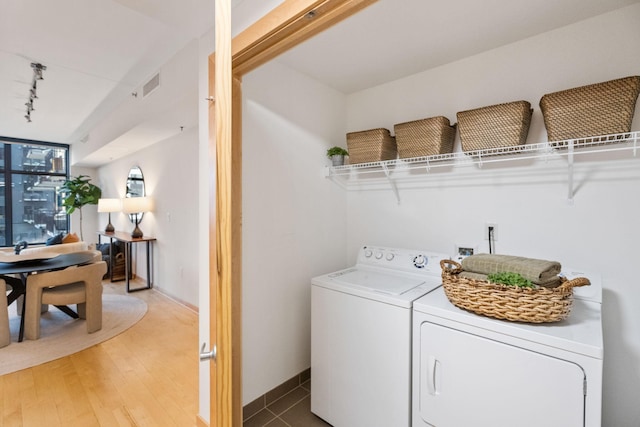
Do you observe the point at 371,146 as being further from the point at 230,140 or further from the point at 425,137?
the point at 230,140

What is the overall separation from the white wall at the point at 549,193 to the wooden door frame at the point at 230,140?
1.24m

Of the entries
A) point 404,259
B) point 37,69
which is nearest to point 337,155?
point 404,259

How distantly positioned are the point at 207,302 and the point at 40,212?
6903mm

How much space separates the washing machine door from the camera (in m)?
1.05

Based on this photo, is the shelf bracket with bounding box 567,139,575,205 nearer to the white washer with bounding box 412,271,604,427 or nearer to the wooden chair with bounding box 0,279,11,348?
the white washer with bounding box 412,271,604,427

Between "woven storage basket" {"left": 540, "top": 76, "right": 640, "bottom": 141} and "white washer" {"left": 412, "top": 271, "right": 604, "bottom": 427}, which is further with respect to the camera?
"woven storage basket" {"left": 540, "top": 76, "right": 640, "bottom": 141}

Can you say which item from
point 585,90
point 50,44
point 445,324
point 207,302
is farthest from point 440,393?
point 50,44

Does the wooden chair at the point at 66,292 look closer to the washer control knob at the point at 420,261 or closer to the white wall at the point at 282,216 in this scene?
the white wall at the point at 282,216

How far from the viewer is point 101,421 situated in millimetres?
1780

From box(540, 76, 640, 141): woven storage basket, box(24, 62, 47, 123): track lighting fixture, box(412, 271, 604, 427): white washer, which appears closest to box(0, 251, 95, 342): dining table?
box(24, 62, 47, 123): track lighting fixture

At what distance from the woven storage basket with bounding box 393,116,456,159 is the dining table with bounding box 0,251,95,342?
3.34 m

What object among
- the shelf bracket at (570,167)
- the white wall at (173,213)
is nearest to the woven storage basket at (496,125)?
the shelf bracket at (570,167)

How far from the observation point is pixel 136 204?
172 inches

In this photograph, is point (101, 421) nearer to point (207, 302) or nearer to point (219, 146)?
point (207, 302)
